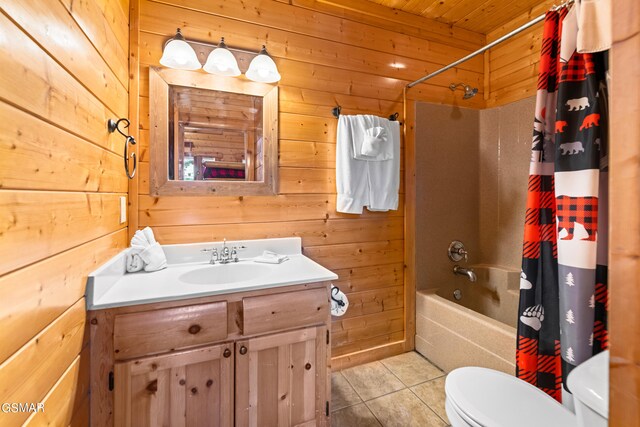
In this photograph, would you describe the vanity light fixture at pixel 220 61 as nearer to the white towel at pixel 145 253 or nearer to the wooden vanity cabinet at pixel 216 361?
the white towel at pixel 145 253

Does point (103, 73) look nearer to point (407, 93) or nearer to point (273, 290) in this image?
point (273, 290)

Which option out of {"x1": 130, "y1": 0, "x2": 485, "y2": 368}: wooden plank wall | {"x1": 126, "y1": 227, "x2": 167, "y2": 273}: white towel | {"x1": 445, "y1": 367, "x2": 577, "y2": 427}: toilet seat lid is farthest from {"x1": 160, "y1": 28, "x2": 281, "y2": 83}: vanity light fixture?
{"x1": 445, "y1": 367, "x2": 577, "y2": 427}: toilet seat lid

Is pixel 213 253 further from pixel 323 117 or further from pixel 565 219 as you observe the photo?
pixel 565 219

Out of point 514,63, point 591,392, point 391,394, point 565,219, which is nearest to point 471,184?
point 514,63

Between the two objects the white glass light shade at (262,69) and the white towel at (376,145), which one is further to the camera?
the white towel at (376,145)

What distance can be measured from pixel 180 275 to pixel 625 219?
155 cm

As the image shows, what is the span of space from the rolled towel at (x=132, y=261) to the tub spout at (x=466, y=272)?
7.23 ft

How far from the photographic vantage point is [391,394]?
1779mm

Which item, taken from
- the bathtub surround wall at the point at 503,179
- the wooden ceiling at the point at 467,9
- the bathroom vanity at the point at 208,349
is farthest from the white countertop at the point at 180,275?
the wooden ceiling at the point at 467,9

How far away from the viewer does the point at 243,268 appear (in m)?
1.61

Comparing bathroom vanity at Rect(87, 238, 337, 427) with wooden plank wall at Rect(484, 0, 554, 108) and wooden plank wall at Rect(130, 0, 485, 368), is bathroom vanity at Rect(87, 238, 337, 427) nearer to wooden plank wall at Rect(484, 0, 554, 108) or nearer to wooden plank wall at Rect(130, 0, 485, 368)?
wooden plank wall at Rect(130, 0, 485, 368)

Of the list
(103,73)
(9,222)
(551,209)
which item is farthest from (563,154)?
(103,73)

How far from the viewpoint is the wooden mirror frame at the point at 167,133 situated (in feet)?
5.18

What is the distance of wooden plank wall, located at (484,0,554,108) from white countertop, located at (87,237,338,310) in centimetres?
211
